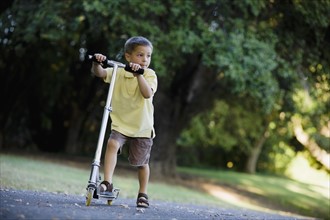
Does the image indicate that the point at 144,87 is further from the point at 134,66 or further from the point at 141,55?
the point at 141,55

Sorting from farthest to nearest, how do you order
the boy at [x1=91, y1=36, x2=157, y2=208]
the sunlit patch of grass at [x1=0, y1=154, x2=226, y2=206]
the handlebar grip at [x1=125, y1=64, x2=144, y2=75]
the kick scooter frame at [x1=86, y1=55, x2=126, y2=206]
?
the sunlit patch of grass at [x1=0, y1=154, x2=226, y2=206]
the boy at [x1=91, y1=36, x2=157, y2=208]
the handlebar grip at [x1=125, y1=64, x2=144, y2=75]
the kick scooter frame at [x1=86, y1=55, x2=126, y2=206]

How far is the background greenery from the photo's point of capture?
1509cm

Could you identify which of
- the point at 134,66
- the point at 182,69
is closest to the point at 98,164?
the point at 134,66

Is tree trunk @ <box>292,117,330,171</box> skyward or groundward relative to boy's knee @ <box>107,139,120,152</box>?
skyward

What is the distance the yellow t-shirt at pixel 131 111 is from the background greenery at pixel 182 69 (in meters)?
6.75

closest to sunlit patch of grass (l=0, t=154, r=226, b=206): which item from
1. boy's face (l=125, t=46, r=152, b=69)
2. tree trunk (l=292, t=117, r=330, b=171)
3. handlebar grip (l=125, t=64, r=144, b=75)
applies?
boy's face (l=125, t=46, r=152, b=69)

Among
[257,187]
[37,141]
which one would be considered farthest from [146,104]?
[37,141]

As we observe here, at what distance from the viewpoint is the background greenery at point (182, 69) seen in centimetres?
1509

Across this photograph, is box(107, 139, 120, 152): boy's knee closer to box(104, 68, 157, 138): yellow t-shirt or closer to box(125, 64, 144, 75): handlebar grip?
box(104, 68, 157, 138): yellow t-shirt

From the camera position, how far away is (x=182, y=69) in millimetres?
21344

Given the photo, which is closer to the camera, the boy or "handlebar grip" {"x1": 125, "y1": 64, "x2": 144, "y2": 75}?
"handlebar grip" {"x1": 125, "y1": 64, "x2": 144, "y2": 75}

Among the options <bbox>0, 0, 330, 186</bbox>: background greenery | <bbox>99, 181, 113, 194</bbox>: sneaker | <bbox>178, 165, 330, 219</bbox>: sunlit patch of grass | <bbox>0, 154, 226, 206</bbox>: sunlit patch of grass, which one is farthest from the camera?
<bbox>178, 165, 330, 219</bbox>: sunlit patch of grass

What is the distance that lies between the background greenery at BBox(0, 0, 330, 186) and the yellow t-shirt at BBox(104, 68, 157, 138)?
6.75m

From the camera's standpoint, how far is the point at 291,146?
37094 millimetres
